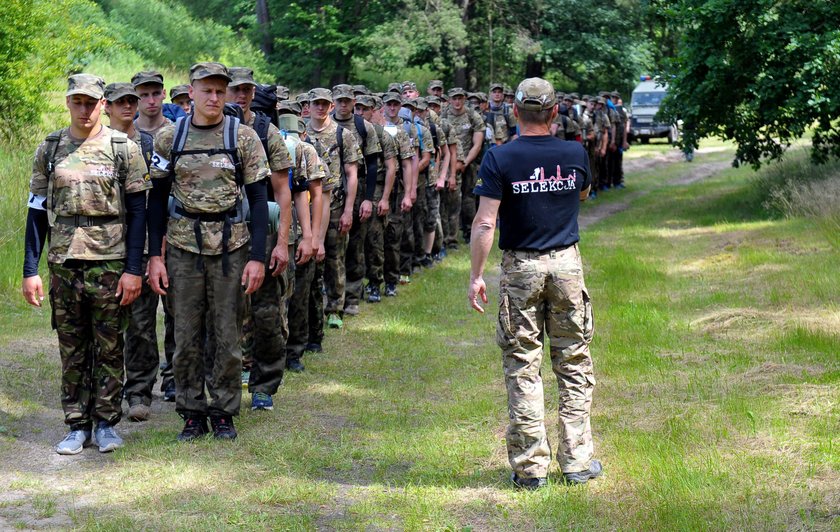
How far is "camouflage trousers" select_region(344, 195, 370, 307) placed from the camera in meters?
11.6

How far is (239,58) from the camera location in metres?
35.2

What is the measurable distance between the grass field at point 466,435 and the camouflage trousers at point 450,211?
146 inches

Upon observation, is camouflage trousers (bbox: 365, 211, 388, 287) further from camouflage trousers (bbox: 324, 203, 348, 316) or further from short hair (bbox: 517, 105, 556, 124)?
short hair (bbox: 517, 105, 556, 124)

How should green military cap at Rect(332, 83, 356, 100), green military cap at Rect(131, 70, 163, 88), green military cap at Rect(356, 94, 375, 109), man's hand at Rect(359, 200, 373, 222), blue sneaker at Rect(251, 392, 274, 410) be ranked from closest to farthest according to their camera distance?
1. blue sneaker at Rect(251, 392, 274, 410)
2. green military cap at Rect(131, 70, 163, 88)
3. green military cap at Rect(332, 83, 356, 100)
4. man's hand at Rect(359, 200, 373, 222)
5. green military cap at Rect(356, 94, 375, 109)

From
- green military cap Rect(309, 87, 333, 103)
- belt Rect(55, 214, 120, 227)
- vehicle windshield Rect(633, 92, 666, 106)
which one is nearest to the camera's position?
belt Rect(55, 214, 120, 227)

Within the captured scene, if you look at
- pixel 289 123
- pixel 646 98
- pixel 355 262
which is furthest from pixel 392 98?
pixel 646 98

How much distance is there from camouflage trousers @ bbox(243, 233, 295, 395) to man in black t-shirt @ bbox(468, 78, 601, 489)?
7.04 feet

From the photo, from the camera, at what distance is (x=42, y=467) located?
6.50 meters

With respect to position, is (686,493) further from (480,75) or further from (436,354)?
(480,75)

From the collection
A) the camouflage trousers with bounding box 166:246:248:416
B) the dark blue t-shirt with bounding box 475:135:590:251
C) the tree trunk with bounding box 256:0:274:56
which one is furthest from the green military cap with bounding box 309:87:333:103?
the tree trunk with bounding box 256:0:274:56

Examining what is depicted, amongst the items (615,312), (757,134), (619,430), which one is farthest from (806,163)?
(619,430)

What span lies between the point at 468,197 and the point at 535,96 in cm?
1107

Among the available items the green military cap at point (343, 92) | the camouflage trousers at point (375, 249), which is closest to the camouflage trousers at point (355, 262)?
the camouflage trousers at point (375, 249)

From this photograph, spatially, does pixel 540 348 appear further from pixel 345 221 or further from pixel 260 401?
pixel 345 221
